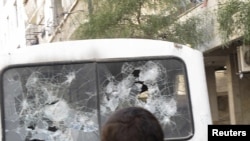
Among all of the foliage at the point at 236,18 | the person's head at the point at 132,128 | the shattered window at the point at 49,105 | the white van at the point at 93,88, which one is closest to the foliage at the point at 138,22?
the foliage at the point at 236,18

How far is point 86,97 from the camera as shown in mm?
5320

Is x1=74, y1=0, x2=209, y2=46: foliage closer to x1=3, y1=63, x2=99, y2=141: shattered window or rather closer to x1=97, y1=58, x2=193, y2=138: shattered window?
x1=97, y1=58, x2=193, y2=138: shattered window

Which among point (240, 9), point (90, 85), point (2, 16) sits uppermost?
point (2, 16)

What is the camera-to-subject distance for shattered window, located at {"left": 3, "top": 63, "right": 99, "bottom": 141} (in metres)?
5.17

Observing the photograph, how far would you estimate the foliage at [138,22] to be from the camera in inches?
445

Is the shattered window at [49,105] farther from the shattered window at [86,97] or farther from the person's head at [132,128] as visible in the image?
the person's head at [132,128]

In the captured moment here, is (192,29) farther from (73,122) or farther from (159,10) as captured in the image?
(73,122)

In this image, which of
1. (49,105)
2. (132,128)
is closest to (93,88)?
(49,105)

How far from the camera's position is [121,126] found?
2.50 metres

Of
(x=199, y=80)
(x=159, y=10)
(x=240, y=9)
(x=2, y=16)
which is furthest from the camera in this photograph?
(x=2, y=16)

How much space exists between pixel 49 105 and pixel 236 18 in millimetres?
4369

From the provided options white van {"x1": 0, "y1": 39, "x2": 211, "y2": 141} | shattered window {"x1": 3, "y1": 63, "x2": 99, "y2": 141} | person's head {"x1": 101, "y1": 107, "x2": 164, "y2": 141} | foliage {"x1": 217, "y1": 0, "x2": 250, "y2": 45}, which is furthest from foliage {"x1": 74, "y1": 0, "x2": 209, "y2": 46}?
person's head {"x1": 101, "y1": 107, "x2": 164, "y2": 141}

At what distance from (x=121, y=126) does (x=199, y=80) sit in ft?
10.7

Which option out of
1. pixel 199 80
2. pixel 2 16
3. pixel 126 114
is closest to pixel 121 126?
pixel 126 114
